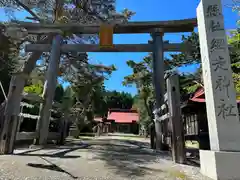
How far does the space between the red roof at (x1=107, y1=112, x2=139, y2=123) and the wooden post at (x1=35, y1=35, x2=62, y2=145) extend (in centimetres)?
2191

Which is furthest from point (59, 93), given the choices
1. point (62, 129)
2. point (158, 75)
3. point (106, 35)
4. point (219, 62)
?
point (219, 62)

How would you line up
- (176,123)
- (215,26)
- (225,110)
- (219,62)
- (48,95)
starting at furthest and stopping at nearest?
(48,95)
(176,123)
(215,26)
(219,62)
(225,110)

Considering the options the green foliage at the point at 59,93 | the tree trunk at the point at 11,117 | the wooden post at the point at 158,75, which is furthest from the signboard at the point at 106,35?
the green foliage at the point at 59,93

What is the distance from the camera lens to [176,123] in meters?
3.51

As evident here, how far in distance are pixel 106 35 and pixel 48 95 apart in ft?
9.72

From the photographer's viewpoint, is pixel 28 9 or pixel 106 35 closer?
pixel 28 9

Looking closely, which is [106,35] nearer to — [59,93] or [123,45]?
[123,45]

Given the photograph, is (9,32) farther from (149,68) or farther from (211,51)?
(149,68)

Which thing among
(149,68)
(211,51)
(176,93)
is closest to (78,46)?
(176,93)

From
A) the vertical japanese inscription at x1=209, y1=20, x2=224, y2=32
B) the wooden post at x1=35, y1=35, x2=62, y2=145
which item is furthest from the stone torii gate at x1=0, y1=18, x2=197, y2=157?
the vertical japanese inscription at x1=209, y1=20, x2=224, y2=32

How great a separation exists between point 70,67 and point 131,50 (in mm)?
3327

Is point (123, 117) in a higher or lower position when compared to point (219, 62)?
higher

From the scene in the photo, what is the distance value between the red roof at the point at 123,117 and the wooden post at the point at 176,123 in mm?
24133

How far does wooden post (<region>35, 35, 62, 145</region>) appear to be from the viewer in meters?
5.53
